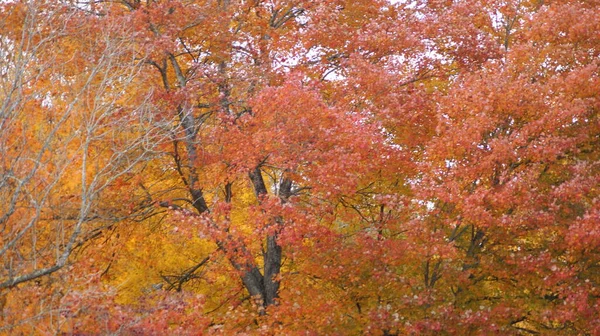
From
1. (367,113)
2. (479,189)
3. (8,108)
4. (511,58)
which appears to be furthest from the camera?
(367,113)

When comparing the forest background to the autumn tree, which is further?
the forest background

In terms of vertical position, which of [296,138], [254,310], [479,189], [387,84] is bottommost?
[254,310]

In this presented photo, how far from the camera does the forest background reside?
1477 centimetres

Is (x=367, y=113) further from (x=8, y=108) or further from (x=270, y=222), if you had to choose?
(x=8, y=108)

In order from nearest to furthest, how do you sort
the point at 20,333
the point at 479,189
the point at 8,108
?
the point at 8,108, the point at 20,333, the point at 479,189

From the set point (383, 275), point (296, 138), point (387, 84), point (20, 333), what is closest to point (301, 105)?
point (296, 138)

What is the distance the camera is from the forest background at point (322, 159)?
581 inches

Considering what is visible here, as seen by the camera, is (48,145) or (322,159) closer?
(48,145)

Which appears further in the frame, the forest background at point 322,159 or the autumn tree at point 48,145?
the forest background at point 322,159

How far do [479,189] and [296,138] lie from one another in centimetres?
396

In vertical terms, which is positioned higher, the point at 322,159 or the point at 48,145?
the point at 48,145

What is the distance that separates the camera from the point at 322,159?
16.9 m

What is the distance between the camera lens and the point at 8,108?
11.9m

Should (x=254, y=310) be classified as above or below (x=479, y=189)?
below
